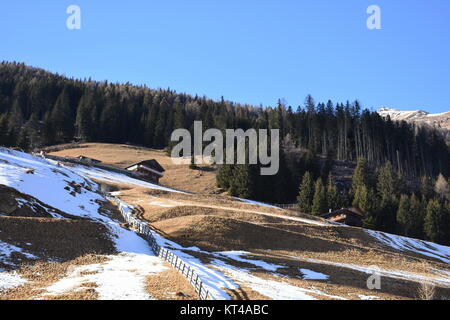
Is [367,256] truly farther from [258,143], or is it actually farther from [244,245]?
[258,143]

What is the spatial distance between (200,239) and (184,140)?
90.9 metres

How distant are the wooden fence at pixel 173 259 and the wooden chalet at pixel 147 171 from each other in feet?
129

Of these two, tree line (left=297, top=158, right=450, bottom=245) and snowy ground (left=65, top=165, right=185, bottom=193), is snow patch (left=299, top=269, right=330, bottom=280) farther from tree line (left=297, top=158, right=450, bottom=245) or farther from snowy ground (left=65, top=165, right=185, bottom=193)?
tree line (left=297, top=158, right=450, bottom=245)

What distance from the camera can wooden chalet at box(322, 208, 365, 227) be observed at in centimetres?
7131

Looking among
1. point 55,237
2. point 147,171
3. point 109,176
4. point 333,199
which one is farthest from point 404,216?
point 55,237

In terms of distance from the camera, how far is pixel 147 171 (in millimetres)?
91375

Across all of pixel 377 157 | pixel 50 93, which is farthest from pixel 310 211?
pixel 50 93

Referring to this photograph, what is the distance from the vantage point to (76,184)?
2173 inches

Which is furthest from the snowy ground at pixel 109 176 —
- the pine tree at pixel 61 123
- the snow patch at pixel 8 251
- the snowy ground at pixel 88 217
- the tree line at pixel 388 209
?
the pine tree at pixel 61 123

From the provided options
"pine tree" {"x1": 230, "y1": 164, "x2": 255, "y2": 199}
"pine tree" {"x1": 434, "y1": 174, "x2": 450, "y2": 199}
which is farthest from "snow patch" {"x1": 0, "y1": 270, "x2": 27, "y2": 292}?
"pine tree" {"x1": 434, "y1": 174, "x2": 450, "y2": 199}

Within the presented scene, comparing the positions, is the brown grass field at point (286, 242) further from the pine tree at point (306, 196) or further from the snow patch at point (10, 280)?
the pine tree at point (306, 196)

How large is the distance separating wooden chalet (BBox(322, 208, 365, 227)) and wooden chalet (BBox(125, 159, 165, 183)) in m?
36.0

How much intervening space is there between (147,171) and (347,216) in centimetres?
4103

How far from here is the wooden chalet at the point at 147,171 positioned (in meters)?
90.3
